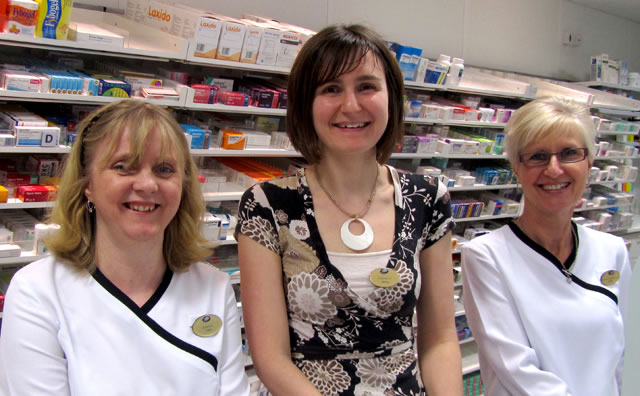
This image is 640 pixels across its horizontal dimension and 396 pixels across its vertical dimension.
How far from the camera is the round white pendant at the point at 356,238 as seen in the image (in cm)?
156

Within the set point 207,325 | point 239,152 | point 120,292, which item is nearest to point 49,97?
point 239,152

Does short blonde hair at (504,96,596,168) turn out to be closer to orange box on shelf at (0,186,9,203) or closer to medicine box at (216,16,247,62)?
medicine box at (216,16,247,62)

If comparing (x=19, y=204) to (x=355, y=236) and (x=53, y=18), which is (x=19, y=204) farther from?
(x=355, y=236)

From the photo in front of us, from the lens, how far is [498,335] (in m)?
1.76

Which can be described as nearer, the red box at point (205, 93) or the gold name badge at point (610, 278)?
the gold name badge at point (610, 278)

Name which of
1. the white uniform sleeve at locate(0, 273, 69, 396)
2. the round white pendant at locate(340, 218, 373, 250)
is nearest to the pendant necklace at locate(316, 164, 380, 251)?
the round white pendant at locate(340, 218, 373, 250)

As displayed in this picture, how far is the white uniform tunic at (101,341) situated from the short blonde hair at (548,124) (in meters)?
1.15

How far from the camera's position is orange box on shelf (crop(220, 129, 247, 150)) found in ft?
9.76

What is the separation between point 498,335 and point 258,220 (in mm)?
852

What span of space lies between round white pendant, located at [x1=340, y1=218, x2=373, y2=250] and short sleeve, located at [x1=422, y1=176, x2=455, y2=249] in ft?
0.67

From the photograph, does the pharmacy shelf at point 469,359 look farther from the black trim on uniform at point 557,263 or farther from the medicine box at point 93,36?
the medicine box at point 93,36

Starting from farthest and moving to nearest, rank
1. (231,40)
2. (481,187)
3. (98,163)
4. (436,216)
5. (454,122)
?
(481,187)
(454,122)
(231,40)
(436,216)
(98,163)

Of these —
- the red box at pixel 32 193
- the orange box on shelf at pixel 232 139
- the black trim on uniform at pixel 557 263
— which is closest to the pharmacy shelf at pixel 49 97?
the red box at pixel 32 193

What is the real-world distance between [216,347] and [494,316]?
894 millimetres
